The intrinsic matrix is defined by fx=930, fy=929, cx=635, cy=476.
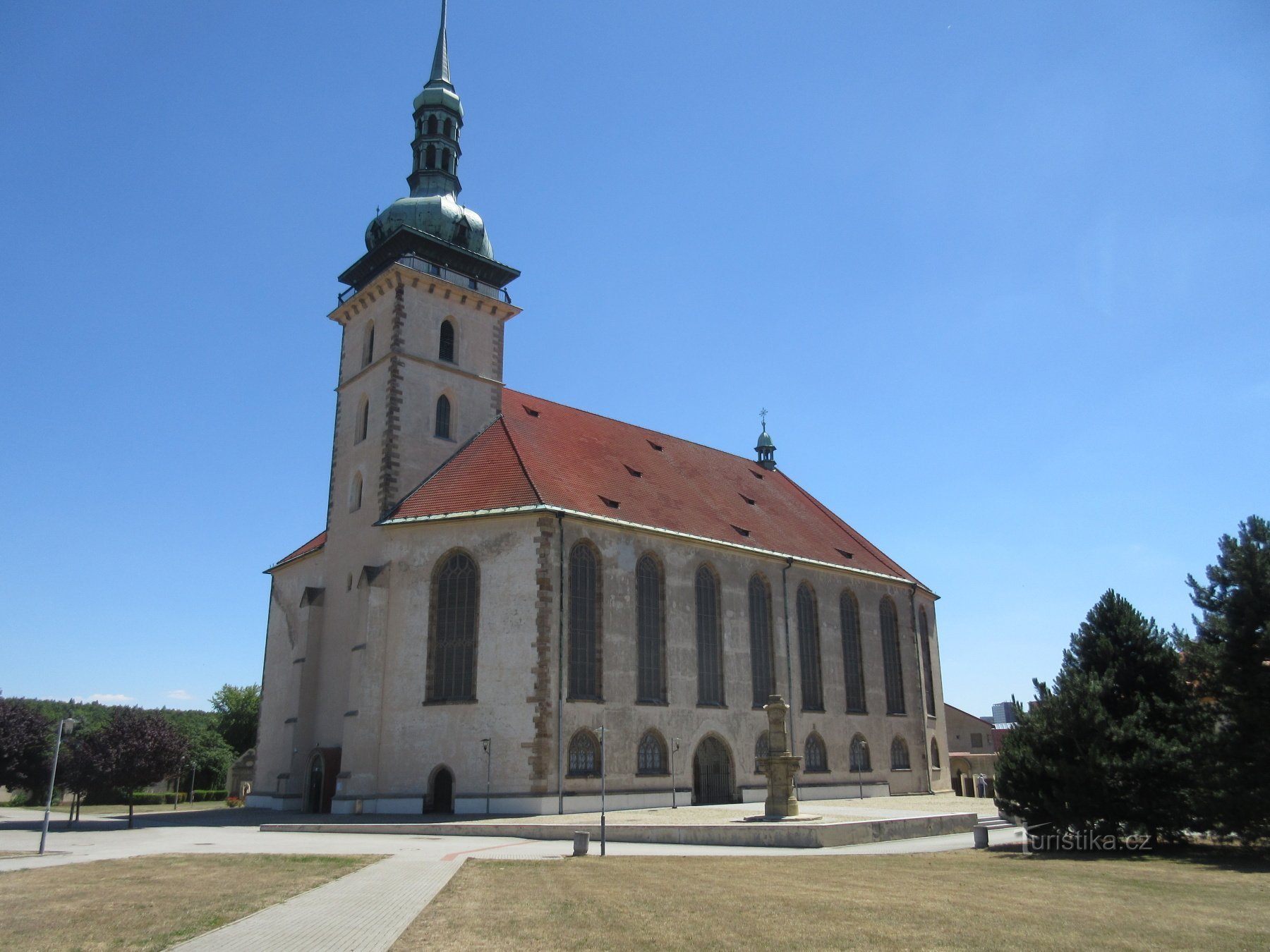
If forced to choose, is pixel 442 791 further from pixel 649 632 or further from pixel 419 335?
pixel 419 335

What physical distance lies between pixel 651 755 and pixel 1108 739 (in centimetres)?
1499

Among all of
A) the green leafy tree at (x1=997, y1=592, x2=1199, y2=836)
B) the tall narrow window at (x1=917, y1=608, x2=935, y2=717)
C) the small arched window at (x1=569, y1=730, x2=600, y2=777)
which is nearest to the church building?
the small arched window at (x1=569, y1=730, x2=600, y2=777)

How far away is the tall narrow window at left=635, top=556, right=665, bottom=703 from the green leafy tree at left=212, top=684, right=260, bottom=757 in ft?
117

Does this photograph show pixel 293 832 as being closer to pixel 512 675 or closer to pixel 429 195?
pixel 512 675

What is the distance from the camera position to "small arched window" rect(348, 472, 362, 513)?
107 ft

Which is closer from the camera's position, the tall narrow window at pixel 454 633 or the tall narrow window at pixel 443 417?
the tall narrow window at pixel 454 633

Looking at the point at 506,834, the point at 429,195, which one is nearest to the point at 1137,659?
the point at 506,834

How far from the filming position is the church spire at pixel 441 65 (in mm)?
37562

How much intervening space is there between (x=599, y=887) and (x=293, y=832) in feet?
44.9

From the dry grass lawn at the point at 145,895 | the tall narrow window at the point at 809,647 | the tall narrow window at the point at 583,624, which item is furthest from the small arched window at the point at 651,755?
the dry grass lawn at the point at 145,895

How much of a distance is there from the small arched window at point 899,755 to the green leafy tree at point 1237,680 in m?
21.3

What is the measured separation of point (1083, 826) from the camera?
18250 mm

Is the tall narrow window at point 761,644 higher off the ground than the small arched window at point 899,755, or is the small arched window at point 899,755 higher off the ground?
the tall narrow window at point 761,644

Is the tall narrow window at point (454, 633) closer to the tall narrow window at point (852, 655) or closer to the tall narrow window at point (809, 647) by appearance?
the tall narrow window at point (809, 647)
